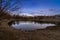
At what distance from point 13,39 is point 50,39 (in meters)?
3.08

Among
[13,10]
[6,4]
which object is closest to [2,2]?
[6,4]

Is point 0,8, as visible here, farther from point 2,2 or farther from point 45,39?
point 45,39

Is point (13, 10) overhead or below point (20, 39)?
overhead

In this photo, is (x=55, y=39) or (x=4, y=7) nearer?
(x=4, y=7)

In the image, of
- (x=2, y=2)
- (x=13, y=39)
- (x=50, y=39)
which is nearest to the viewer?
(x=2, y=2)

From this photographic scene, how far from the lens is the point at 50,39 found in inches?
442

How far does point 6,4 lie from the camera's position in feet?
27.0

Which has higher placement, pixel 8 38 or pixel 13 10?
pixel 13 10

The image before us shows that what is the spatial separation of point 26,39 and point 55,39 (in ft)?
8.04

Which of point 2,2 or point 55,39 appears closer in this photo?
point 2,2

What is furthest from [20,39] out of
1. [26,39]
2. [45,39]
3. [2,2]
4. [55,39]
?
[2,2]

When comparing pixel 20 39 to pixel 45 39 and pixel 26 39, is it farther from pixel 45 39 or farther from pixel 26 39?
pixel 45 39

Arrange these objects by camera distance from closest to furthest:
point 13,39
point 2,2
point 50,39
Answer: point 2,2 < point 13,39 < point 50,39

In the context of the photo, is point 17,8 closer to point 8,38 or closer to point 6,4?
point 6,4
